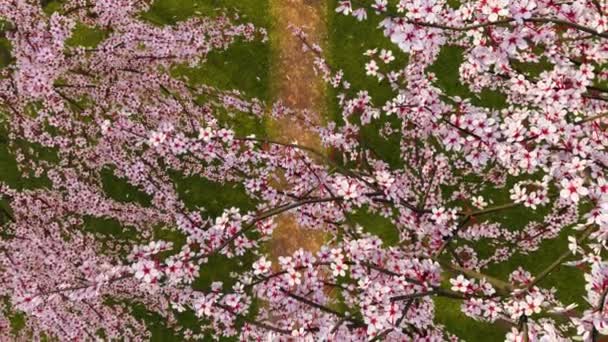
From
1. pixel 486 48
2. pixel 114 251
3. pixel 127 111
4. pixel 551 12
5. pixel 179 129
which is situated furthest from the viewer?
pixel 114 251

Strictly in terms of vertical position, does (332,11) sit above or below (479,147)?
above

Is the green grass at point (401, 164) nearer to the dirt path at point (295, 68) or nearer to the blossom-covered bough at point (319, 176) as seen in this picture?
the blossom-covered bough at point (319, 176)

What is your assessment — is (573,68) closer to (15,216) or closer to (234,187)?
(234,187)

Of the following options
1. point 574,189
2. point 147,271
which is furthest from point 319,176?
point 574,189

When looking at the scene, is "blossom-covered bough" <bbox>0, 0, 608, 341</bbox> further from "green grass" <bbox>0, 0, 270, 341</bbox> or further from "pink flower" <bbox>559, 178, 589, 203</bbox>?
"green grass" <bbox>0, 0, 270, 341</bbox>

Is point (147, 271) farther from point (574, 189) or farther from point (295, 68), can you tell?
point (295, 68)

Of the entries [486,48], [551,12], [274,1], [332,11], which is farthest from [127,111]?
[551,12]

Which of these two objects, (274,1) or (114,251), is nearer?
(114,251)
